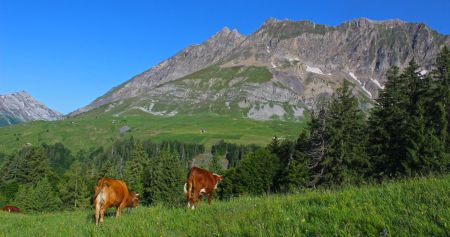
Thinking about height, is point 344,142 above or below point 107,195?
above

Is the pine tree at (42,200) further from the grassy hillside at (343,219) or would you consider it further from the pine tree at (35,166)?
the grassy hillside at (343,219)

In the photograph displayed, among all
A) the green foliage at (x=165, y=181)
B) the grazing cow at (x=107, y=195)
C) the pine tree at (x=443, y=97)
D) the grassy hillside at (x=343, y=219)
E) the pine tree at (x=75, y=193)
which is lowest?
the pine tree at (x=75, y=193)

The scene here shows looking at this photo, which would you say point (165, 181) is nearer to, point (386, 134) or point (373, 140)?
point (373, 140)

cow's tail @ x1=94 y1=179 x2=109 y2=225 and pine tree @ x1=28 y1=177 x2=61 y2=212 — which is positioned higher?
cow's tail @ x1=94 y1=179 x2=109 y2=225

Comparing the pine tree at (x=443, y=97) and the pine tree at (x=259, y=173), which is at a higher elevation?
the pine tree at (x=443, y=97)

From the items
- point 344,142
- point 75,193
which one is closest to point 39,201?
point 75,193

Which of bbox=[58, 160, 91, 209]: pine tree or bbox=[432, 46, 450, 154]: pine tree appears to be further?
bbox=[58, 160, 91, 209]: pine tree

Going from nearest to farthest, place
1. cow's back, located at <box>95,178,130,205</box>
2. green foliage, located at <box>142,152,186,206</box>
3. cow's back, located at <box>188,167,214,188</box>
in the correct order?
cow's back, located at <box>95,178,130,205</box>, cow's back, located at <box>188,167,214,188</box>, green foliage, located at <box>142,152,186,206</box>

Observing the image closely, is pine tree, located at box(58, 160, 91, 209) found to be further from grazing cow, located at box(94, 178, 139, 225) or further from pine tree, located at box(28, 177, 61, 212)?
grazing cow, located at box(94, 178, 139, 225)

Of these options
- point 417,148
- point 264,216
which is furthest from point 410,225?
point 417,148

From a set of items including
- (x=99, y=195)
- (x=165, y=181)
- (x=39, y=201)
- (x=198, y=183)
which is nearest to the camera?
(x=99, y=195)

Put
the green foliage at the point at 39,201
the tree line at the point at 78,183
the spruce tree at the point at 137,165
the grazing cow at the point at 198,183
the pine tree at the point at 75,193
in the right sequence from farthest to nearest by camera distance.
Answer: the spruce tree at the point at 137,165, the pine tree at the point at 75,193, the tree line at the point at 78,183, the green foliage at the point at 39,201, the grazing cow at the point at 198,183

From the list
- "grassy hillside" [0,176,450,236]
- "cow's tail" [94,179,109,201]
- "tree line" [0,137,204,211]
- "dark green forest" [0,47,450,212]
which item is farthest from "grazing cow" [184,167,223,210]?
"tree line" [0,137,204,211]

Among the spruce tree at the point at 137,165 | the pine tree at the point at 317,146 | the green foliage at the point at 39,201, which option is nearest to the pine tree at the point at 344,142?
the pine tree at the point at 317,146
